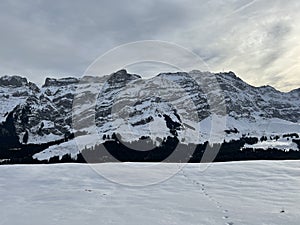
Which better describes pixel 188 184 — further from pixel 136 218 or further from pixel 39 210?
pixel 39 210

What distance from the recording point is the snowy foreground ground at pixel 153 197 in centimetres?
1224

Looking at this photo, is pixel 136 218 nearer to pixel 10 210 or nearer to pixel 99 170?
pixel 10 210

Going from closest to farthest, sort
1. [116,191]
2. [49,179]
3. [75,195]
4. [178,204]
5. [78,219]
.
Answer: [78,219] < [178,204] < [75,195] < [116,191] < [49,179]

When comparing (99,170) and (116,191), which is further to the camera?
(99,170)

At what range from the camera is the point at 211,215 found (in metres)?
12.7

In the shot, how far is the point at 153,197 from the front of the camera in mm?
15547

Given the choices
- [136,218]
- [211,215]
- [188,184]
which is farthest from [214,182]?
[136,218]

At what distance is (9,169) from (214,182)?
38.5 ft

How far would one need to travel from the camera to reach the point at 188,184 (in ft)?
62.1

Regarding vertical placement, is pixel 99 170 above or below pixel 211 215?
above

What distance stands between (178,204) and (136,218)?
2572 mm

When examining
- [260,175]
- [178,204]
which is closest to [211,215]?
[178,204]

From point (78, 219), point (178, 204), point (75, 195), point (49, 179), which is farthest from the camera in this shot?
point (49, 179)

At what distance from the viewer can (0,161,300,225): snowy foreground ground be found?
40.2 ft
